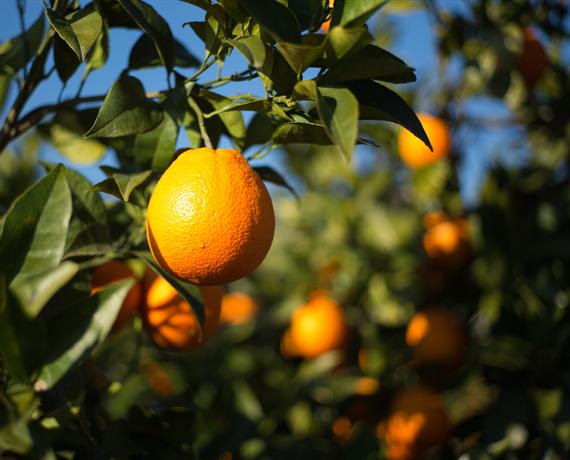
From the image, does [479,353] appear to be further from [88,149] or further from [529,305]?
[88,149]

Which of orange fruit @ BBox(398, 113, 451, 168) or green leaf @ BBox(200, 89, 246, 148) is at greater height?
green leaf @ BBox(200, 89, 246, 148)

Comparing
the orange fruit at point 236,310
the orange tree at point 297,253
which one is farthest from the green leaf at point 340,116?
the orange fruit at point 236,310

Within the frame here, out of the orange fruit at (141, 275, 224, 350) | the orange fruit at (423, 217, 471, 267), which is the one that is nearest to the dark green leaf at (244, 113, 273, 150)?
the orange fruit at (141, 275, 224, 350)

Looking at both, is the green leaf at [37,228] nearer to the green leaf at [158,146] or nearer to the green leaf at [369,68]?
the green leaf at [158,146]

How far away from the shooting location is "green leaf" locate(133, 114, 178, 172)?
31.3 inches

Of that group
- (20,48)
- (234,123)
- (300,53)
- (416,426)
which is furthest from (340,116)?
(416,426)

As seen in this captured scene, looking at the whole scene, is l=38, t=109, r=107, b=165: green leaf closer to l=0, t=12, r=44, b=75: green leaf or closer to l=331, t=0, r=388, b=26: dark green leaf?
l=0, t=12, r=44, b=75: green leaf

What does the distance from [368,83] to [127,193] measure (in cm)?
32

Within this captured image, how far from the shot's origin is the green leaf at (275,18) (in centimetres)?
62

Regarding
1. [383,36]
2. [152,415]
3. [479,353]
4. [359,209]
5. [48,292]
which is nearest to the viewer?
[48,292]

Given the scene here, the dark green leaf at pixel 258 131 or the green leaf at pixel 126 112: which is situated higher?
the green leaf at pixel 126 112

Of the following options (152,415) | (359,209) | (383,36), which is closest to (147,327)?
(152,415)

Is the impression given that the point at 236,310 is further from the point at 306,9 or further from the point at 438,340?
the point at 306,9

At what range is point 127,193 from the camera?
2.34 ft
